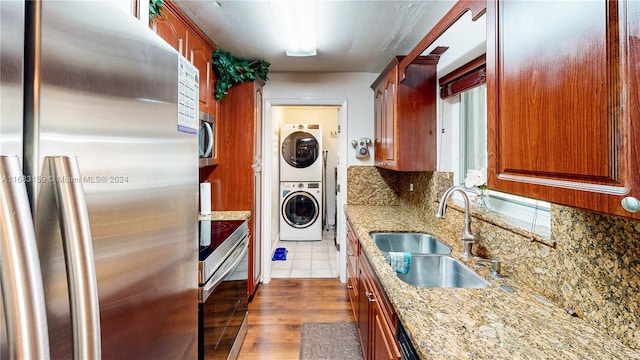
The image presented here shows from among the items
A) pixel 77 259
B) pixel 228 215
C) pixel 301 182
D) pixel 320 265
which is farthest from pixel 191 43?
pixel 301 182

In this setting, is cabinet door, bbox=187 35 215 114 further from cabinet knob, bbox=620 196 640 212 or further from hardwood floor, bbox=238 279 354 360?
cabinet knob, bbox=620 196 640 212

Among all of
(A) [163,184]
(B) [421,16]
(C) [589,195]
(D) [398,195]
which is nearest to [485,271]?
(C) [589,195]

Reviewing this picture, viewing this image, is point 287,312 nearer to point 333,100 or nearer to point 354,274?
point 354,274

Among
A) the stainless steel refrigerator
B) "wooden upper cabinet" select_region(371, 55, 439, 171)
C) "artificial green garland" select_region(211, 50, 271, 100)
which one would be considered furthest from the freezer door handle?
"artificial green garland" select_region(211, 50, 271, 100)

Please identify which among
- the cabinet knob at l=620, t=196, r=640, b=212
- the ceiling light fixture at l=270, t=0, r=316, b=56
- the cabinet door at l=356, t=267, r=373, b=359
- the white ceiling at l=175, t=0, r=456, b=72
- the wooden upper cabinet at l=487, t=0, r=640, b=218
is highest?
the white ceiling at l=175, t=0, r=456, b=72

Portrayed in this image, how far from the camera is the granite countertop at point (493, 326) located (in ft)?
2.52

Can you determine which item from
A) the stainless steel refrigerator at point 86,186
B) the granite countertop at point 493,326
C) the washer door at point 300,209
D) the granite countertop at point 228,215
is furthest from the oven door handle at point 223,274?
the washer door at point 300,209

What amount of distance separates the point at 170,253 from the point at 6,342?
1.34ft

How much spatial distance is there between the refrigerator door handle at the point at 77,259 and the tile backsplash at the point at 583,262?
48.6 inches

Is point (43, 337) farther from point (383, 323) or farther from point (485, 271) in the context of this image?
point (485, 271)

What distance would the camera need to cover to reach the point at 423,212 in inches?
101

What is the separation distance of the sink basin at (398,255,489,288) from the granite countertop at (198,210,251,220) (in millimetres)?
1473

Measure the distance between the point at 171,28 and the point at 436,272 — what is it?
2220mm

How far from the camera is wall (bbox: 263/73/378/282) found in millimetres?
3240
